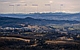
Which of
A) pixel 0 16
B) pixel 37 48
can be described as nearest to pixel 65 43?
pixel 37 48

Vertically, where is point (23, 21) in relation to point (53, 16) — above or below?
below

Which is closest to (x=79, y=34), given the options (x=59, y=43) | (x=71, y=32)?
(x=71, y=32)

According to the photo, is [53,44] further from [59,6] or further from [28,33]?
[59,6]

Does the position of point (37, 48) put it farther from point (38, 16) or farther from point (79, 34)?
point (79, 34)

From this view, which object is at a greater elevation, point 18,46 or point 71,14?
point 71,14

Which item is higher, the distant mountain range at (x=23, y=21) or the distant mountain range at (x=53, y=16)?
the distant mountain range at (x=53, y=16)

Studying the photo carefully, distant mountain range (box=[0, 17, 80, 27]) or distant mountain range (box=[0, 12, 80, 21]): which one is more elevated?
distant mountain range (box=[0, 12, 80, 21])

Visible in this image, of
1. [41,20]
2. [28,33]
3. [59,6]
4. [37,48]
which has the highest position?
[59,6]

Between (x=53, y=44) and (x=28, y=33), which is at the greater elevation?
(x=28, y=33)

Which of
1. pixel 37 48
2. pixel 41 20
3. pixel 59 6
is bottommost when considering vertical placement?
pixel 37 48
